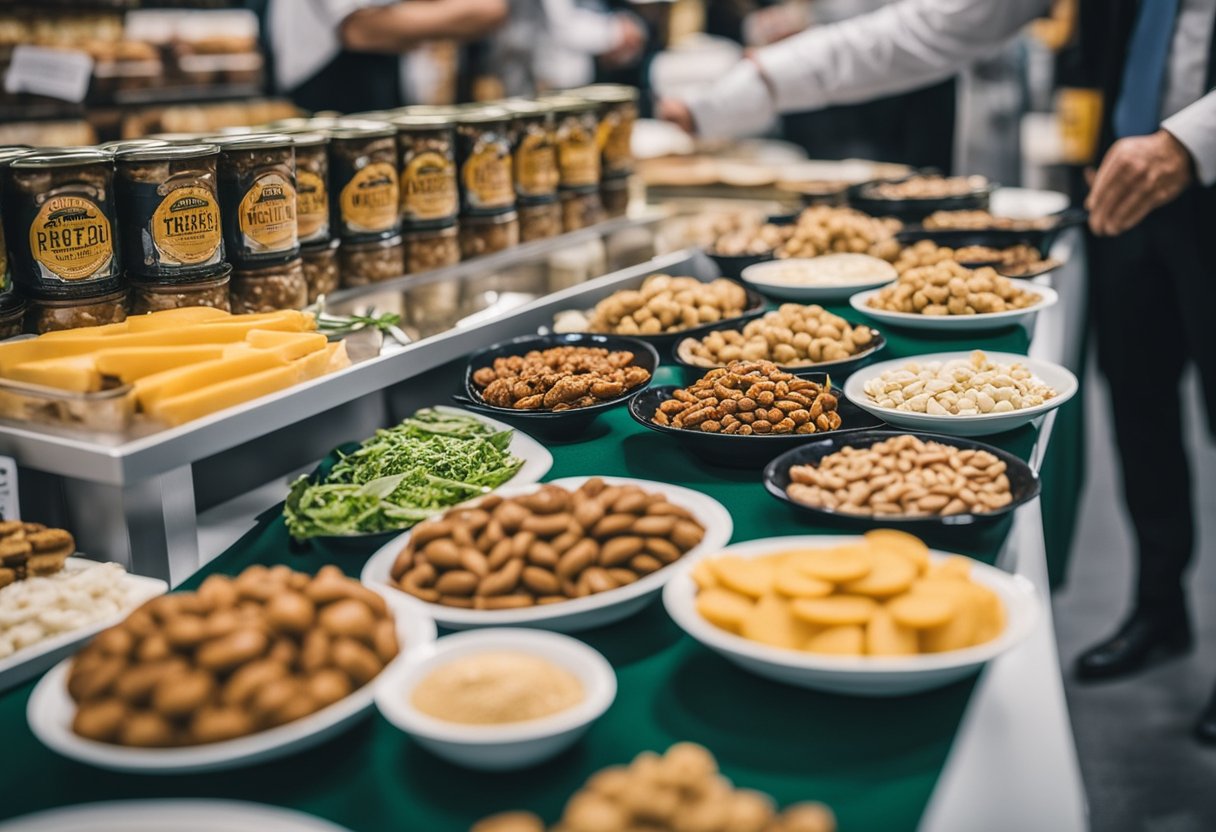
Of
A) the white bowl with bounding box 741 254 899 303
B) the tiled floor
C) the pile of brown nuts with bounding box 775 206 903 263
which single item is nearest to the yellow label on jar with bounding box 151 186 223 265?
the white bowl with bounding box 741 254 899 303

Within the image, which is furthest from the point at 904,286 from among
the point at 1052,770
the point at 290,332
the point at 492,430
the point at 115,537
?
the point at 115,537

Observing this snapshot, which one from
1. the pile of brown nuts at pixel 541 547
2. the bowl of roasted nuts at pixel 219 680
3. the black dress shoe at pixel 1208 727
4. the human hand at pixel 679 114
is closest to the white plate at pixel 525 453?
the pile of brown nuts at pixel 541 547

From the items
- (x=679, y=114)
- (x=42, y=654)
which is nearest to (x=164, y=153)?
(x=42, y=654)

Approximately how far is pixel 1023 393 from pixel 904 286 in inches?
21.8

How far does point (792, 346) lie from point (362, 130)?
0.83m

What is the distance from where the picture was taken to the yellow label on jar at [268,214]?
5.41ft

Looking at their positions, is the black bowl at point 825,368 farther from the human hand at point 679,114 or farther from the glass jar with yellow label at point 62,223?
the human hand at point 679,114

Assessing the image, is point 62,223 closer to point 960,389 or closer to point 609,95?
point 960,389

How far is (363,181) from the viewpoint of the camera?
188 cm

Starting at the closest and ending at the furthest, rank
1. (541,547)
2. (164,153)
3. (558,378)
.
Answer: (541,547) < (164,153) < (558,378)

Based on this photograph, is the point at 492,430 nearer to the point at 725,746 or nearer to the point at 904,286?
the point at 725,746

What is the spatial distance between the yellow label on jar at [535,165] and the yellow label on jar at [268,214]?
700mm

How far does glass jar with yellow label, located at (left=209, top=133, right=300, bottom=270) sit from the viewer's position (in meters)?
1.64

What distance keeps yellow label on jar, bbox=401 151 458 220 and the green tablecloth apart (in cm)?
117
